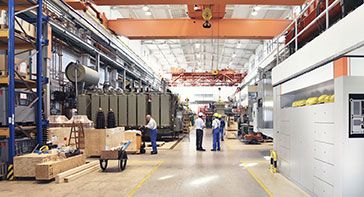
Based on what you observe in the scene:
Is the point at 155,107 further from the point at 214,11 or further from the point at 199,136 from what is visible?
the point at 214,11

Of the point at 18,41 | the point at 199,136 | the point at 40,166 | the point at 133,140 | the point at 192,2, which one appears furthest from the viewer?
the point at 199,136

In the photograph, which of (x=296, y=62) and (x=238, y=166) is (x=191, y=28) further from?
(x=296, y=62)

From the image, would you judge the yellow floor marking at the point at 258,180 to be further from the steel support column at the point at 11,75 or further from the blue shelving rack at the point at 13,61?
the steel support column at the point at 11,75

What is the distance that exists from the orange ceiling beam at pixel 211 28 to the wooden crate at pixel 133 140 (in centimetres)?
414

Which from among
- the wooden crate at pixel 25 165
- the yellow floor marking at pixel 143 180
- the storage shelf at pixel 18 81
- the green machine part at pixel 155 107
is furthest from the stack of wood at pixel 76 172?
the green machine part at pixel 155 107

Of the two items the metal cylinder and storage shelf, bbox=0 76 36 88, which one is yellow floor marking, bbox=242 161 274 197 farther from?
the metal cylinder

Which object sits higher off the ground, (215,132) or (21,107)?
(21,107)

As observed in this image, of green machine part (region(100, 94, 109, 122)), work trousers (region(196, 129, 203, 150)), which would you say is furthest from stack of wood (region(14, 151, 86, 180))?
green machine part (region(100, 94, 109, 122))

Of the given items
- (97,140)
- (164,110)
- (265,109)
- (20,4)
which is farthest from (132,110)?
(20,4)

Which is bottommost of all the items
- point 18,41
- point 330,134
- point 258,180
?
point 258,180

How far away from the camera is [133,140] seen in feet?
44.3

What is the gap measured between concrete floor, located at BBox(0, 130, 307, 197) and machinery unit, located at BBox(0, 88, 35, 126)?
1604 mm

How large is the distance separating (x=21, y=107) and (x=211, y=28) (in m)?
7.97

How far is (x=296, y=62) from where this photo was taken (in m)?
7.21
